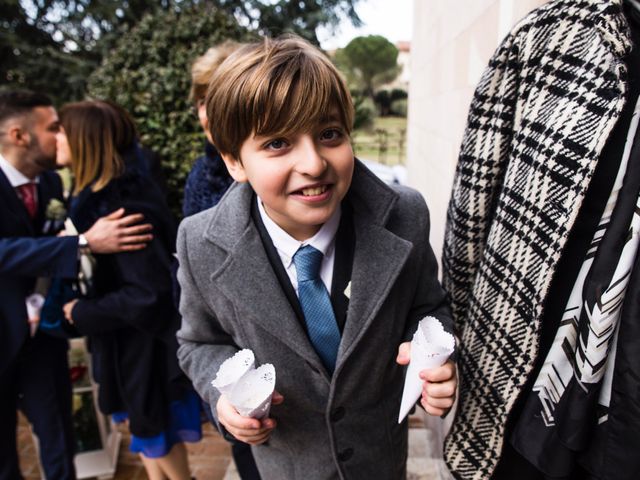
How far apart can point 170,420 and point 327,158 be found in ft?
6.34

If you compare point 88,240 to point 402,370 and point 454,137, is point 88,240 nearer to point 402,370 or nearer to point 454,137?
point 402,370

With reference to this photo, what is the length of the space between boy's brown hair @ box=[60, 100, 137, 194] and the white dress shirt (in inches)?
43.3

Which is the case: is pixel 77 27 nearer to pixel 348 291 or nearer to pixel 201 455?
pixel 201 455

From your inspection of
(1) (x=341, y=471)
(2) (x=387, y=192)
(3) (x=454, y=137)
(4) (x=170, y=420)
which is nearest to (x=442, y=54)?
(3) (x=454, y=137)

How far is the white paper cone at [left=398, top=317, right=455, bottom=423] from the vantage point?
100 cm

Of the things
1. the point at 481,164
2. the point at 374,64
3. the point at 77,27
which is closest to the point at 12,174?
the point at 481,164

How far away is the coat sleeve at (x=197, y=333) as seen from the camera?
52.8 inches

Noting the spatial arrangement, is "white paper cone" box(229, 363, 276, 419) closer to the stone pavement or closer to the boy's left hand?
the boy's left hand

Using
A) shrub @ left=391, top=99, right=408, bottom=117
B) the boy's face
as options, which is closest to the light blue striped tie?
A: the boy's face

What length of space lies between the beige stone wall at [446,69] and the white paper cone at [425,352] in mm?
921

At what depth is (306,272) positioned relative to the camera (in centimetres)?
128

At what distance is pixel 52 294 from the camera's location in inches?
96.3

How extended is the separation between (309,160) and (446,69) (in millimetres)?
1879

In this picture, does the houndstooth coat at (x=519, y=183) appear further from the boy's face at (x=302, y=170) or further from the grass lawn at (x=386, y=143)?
the grass lawn at (x=386, y=143)
